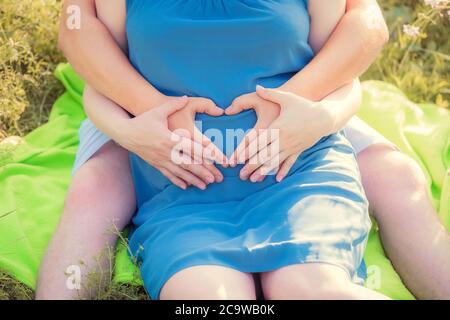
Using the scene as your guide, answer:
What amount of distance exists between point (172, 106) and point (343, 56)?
0.41 m

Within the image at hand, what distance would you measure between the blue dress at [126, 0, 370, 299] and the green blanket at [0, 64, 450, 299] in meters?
0.20

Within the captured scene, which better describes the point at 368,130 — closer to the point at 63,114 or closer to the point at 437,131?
the point at 437,131

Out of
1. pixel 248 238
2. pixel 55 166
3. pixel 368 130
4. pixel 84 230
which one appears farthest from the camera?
pixel 55 166

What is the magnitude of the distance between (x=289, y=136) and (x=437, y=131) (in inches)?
30.4

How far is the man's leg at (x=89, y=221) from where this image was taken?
5.37ft

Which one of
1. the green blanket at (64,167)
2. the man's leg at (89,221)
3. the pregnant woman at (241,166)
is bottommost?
the green blanket at (64,167)

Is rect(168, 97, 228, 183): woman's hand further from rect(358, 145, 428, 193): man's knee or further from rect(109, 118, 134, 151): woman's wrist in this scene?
rect(358, 145, 428, 193): man's knee

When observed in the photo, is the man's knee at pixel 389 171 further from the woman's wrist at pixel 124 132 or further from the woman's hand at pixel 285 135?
the woman's wrist at pixel 124 132

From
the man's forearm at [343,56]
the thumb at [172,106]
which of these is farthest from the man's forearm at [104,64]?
the man's forearm at [343,56]

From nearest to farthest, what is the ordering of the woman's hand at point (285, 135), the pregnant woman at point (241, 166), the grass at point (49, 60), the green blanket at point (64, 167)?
1. the pregnant woman at point (241, 166)
2. the woman's hand at point (285, 135)
3. the green blanket at point (64, 167)
4. the grass at point (49, 60)

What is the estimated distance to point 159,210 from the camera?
5.37 ft

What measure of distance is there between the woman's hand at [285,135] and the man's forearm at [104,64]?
0.83ft

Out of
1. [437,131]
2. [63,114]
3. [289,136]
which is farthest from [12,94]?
[437,131]

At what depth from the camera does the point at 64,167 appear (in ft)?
7.00
